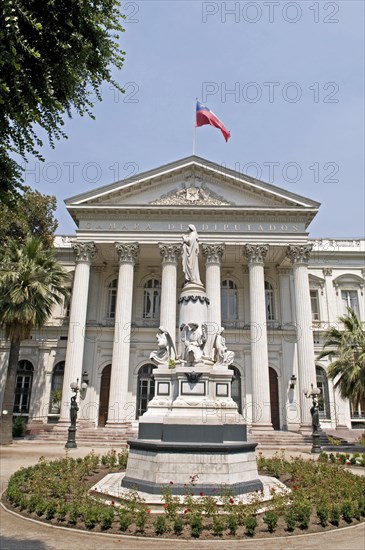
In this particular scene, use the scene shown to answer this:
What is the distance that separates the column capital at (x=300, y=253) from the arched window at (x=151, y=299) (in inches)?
406

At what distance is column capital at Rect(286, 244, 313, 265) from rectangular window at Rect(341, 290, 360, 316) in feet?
26.9

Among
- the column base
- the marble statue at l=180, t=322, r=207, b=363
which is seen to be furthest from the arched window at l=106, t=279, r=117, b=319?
the marble statue at l=180, t=322, r=207, b=363

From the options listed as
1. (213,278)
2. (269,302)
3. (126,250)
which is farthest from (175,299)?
(269,302)

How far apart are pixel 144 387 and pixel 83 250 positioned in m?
10.5

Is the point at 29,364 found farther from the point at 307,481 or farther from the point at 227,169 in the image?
the point at 307,481

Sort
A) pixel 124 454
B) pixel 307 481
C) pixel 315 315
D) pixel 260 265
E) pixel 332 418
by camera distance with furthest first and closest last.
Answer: pixel 315 315 < pixel 332 418 < pixel 260 265 < pixel 124 454 < pixel 307 481

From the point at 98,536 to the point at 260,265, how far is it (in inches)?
961

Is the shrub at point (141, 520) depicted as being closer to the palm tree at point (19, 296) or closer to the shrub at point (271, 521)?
the shrub at point (271, 521)

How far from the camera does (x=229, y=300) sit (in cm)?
3381

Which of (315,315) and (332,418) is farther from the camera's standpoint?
(315,315)

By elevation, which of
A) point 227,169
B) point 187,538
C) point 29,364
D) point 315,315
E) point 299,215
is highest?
point 227,169

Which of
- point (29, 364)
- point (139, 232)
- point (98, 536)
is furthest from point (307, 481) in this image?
point (29, 364)

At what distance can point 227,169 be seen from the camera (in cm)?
3209

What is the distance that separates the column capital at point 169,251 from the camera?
A: 30.3 metres
